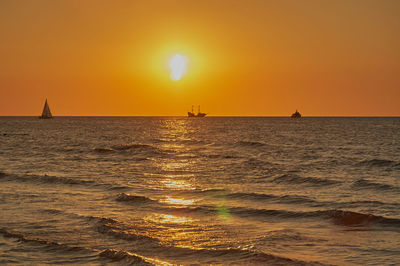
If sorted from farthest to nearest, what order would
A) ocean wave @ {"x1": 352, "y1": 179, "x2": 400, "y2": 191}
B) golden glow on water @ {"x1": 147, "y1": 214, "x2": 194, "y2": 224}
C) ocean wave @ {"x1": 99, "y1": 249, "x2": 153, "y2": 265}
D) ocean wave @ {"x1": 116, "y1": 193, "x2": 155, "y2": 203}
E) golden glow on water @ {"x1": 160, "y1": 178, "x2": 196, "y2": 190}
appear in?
golden glow on water @ {"x1": 160, "y1": 178, "x2": 196, "y2": 190}, ocean wave @ {"x1": 352, "y1": 179, "x2": 400, "y2": 191}, ocean wave @ {"x1": 116, "y1": 193, "x2": 155, "y2": 203}, golden glow on water @ {"x1": 147, "y1": 214, "x2": 194, "y2": 224}, ocean wave @ {"x1": 99, "y1": 249, "x2": 153, "y2": 265}

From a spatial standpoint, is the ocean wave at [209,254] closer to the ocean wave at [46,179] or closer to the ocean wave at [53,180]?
the ocean wave at [53,180]

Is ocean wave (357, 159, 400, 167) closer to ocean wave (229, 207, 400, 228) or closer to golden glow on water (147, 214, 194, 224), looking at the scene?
ocean wave (229, 207, 400, 228)

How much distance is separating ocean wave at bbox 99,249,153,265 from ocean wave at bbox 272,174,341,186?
19.5 m

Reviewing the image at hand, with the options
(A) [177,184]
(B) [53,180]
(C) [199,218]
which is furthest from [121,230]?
(B) [53,180]

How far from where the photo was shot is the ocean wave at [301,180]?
3284cm

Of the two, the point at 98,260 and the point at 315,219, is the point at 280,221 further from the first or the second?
the point at 98,260

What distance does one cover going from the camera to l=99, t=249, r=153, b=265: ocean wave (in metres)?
14.7

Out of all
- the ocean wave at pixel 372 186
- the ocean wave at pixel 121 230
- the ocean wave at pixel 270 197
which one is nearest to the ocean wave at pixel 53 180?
the ocean wave at pixel 270 197

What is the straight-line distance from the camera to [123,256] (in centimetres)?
1508

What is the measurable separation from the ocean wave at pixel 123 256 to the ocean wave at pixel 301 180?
19.5m

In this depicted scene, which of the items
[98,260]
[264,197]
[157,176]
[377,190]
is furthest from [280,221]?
[157,176]

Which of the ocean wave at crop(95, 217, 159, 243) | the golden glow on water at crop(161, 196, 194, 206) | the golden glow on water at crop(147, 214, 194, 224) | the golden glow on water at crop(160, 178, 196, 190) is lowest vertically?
the golden glow on water at crop(160, 178, 196, 190)

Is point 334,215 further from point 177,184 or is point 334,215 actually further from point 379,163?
point 379,163

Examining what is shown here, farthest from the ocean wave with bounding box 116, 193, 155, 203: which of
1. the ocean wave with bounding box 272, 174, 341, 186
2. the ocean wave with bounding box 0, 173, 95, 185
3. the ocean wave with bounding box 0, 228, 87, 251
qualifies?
the ocean wave with bounding box 272, 174, 341, 186
